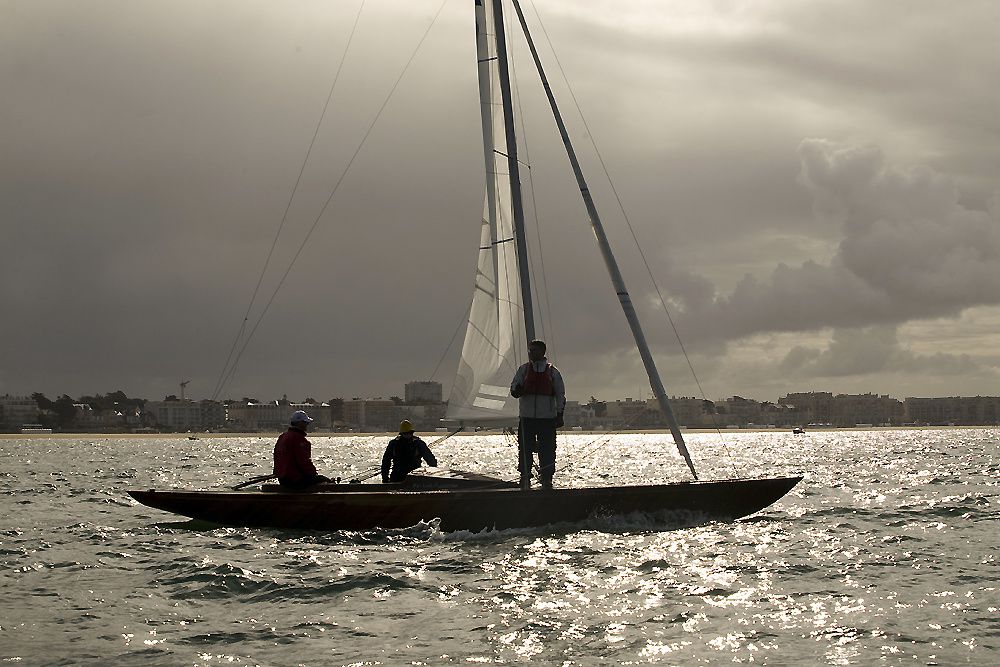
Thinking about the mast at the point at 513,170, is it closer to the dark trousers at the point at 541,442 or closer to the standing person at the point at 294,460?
the dark trousers at the point at 541,442

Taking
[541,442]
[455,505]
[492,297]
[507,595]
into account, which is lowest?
[507,595]

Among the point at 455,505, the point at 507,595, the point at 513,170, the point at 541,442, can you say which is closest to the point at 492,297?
the point at 513,170

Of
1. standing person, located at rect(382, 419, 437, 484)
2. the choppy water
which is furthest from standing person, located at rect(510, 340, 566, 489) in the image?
standing person, located at rect(382, 419, 437, 484)

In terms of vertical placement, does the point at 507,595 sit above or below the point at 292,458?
below

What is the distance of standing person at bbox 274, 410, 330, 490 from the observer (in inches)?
686

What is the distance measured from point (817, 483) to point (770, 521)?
18791 mm

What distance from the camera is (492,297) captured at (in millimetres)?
19078

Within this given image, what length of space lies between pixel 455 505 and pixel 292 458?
293 cm

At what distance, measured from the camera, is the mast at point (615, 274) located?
61.6ft

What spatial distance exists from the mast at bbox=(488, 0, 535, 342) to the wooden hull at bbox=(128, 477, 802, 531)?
3.09 m

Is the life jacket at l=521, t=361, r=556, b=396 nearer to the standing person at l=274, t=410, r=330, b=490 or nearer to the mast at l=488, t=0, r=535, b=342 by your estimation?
the mast at l=488, t=0, r=535, b=342

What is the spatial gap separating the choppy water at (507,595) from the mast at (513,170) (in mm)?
4043

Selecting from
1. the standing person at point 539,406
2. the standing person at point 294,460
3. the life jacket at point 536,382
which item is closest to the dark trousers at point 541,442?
the standing person at point 539,406

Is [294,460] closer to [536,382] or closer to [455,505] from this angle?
[455,505]
